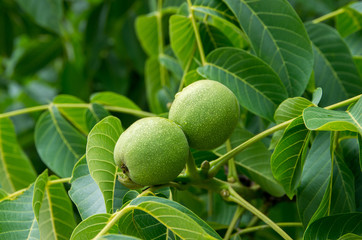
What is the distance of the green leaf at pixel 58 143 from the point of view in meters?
1.05

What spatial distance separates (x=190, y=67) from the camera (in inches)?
43.9

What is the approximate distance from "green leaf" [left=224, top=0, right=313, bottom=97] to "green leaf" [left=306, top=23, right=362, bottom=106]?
14 cm

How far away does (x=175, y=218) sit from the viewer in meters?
0.60

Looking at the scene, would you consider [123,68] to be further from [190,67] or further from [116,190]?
[116,190]

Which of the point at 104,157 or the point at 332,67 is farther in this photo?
the point at 332,67

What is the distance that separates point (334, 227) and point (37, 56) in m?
1.87

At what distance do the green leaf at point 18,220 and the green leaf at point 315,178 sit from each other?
49 centimetres

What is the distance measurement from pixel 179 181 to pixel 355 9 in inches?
26.3

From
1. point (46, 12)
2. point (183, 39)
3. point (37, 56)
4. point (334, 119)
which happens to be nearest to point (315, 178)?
point (334, 119)

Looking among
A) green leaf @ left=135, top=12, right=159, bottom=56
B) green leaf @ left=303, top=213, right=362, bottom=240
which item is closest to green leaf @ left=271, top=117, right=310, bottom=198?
green leaf @ left=303, top=213, right=362, bottom=240

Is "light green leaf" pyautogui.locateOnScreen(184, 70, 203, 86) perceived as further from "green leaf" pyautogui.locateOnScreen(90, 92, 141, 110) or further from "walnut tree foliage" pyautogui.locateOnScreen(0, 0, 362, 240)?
"green leaf" pyautogui.locateOnScreen(90, 92, 141, 110)

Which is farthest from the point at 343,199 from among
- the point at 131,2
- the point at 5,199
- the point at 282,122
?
the point at 131,2

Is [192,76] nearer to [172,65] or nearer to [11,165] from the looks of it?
[172,65]

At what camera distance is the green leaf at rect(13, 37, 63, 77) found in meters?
2.22
